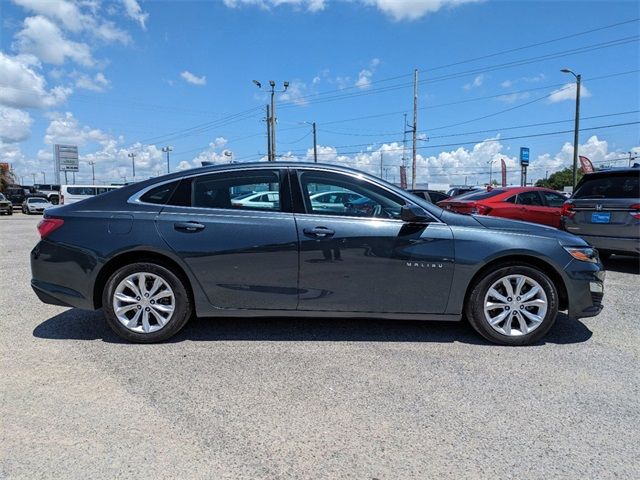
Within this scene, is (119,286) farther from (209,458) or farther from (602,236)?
(602,236)

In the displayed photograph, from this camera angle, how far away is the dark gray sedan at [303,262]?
4.13 m

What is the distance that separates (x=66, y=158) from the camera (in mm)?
66250

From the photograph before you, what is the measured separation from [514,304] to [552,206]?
7.74m

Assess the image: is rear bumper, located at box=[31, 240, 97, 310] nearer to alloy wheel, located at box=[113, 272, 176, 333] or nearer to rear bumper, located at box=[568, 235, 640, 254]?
alloy wheel, located at box=[113, 272, 176, 333]

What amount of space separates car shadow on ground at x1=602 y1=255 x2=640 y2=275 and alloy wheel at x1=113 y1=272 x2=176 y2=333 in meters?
7.41

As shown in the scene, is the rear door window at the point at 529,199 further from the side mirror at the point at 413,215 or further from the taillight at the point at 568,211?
the side mirror at the point at 413,215

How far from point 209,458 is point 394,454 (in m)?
0.99

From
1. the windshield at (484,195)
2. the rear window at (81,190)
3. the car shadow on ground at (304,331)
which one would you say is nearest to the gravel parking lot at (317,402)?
the car shadow on ground at (304,331)

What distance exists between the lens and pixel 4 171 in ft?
185

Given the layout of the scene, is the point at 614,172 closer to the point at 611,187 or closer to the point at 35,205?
the point at 611,187

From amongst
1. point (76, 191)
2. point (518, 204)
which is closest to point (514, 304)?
point (518, 204)

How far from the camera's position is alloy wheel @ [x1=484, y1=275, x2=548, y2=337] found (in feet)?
13.9

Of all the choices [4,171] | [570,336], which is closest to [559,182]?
[4,171]

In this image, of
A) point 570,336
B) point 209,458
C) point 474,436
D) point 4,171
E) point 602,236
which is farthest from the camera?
point 4,171
